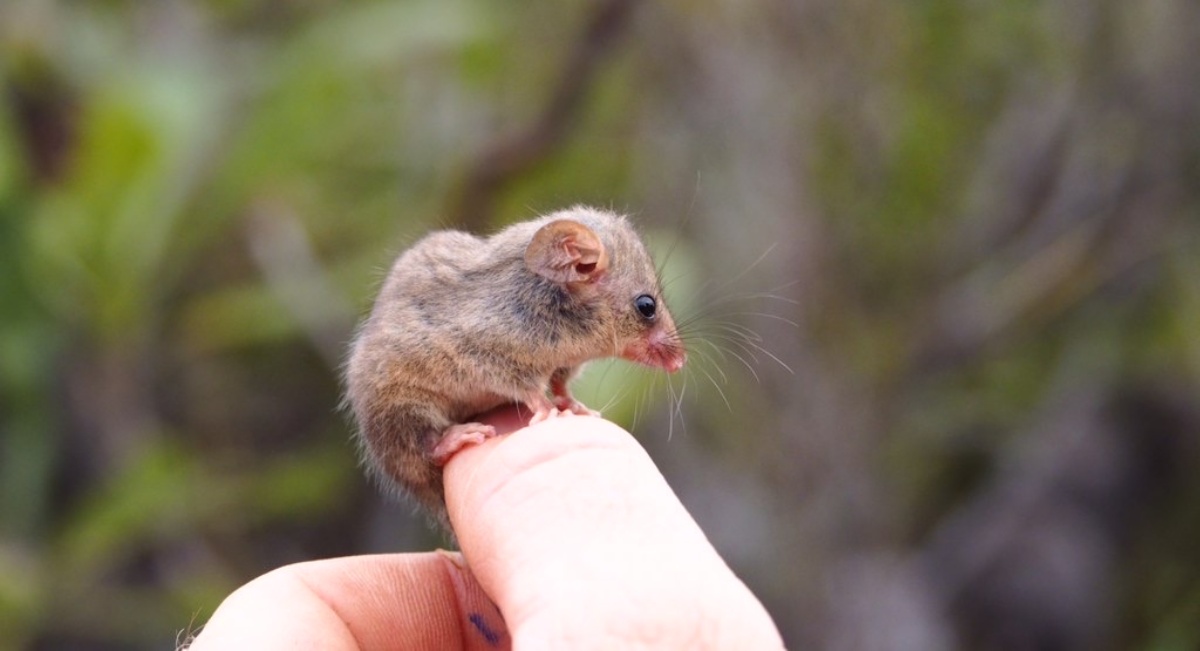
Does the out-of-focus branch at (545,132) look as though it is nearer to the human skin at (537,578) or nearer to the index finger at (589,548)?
the human skin at (537,578)

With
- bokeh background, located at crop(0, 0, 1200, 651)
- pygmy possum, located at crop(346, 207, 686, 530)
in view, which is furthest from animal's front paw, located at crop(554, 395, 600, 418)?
bokeh background, located at crop(0, 0, 1200, 651)

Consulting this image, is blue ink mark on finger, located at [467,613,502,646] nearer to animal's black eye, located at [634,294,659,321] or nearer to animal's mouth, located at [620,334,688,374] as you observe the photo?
animal's mouth, located at [620,334,688,374]

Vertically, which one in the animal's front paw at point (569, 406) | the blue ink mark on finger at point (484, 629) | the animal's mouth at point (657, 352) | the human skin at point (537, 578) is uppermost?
the animal's mouth at point (657, 352)

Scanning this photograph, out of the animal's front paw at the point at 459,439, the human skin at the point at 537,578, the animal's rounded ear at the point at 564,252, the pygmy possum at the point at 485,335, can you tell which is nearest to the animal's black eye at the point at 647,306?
the pygmy possum at the point at 485,335

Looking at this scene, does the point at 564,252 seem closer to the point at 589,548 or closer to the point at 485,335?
the point at 485,335

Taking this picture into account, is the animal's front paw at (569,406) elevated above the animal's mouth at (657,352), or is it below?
below

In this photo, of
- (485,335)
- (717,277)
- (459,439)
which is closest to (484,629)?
(459,439)

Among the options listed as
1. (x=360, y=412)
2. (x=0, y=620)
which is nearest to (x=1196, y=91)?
(x=360, y=412)
